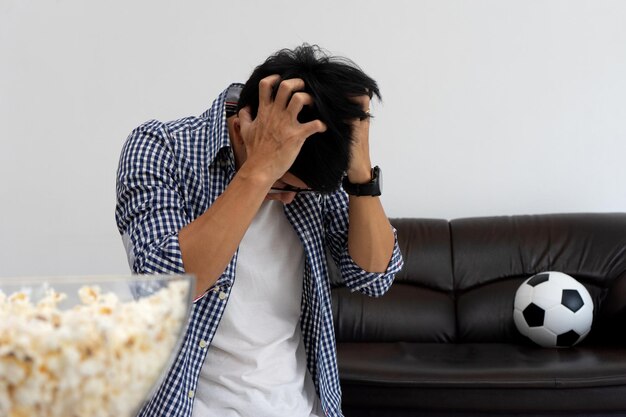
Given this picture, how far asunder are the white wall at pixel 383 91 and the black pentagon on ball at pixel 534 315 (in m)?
0.67

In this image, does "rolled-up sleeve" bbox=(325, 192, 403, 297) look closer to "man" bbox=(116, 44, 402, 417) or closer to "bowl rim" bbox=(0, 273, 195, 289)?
"man" bbox=(116, 44, 402, 417)

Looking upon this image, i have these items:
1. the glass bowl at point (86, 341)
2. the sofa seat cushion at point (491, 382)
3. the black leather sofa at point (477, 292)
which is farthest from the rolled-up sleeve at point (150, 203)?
the black leather sofa at point (477, 292)

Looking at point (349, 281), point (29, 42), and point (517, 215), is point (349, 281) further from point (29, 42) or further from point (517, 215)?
point (29, 42)

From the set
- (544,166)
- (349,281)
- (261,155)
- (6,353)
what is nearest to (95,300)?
(6,353)

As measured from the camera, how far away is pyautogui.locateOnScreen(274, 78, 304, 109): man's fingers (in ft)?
3.78

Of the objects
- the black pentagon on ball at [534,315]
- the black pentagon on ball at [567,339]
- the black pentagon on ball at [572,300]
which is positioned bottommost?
the black pentagon on ball at [567,339]

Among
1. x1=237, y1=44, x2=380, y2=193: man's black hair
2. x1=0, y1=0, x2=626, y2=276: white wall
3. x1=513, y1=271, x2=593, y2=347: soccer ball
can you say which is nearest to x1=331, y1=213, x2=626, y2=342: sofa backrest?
x1=513, y1=271, x2=593, y2=347: soccer ball

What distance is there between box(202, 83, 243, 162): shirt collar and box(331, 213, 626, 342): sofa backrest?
1.95 m

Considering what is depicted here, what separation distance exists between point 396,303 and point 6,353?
286 cm

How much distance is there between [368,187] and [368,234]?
0.09 metres

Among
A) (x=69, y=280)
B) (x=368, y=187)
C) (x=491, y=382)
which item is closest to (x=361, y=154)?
(x=368, y=187)

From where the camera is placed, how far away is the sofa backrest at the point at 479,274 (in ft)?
10.6

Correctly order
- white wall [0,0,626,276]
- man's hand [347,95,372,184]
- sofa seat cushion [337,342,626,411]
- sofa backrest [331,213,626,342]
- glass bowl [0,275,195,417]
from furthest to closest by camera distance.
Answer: white wall [0,0,626,276], sofa backrest [331,213,626,342], sofa seat cushion [337,342,626,411], man's hand [347,95,372,184], glass bowl [0,275,195,417]

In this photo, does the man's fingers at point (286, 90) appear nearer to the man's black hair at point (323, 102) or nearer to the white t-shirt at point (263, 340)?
the man's black hair at point (323, 102)
